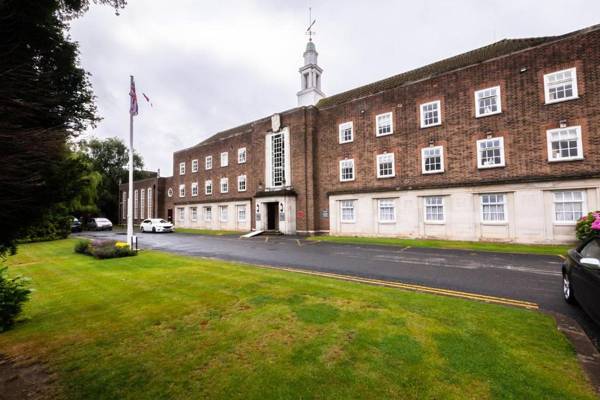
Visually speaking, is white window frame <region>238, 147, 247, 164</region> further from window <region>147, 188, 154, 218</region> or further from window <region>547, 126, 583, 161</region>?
window <region>547, 126, 583, 161</region>

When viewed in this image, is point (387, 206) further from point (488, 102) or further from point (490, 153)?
point (488, 102)

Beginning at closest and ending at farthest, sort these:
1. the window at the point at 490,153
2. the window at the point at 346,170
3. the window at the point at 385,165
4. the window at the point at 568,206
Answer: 1. the window at the point at 568,206
2. the window at the point at 490,153
3. the window at the point at 385,165
4. the window at the point at 346,170

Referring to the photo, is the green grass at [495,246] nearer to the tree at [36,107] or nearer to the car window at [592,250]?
the car window at [592,250]

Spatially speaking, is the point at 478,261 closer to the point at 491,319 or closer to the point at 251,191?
the point at 491,319

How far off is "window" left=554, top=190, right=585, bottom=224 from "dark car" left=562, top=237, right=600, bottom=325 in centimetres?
1239

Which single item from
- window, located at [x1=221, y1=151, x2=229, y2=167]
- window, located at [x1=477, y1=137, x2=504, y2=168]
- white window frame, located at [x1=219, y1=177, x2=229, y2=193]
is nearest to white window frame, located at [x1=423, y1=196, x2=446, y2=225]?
window, located at [x1=477, y1=137, x2=504, y2=168]

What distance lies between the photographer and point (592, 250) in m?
5.10

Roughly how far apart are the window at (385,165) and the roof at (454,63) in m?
5.93

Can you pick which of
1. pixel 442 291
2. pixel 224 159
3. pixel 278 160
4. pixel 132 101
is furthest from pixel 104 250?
pixel 224 159

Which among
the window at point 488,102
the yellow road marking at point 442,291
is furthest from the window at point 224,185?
the yellow road marking at point 442,291

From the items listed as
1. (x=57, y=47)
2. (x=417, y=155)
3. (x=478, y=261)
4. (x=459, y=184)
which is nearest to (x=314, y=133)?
(x=417, y=155)

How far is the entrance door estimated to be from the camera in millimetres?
28905

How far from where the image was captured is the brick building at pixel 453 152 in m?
15.3

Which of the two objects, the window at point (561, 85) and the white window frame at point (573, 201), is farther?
the window at point (561, 85)
